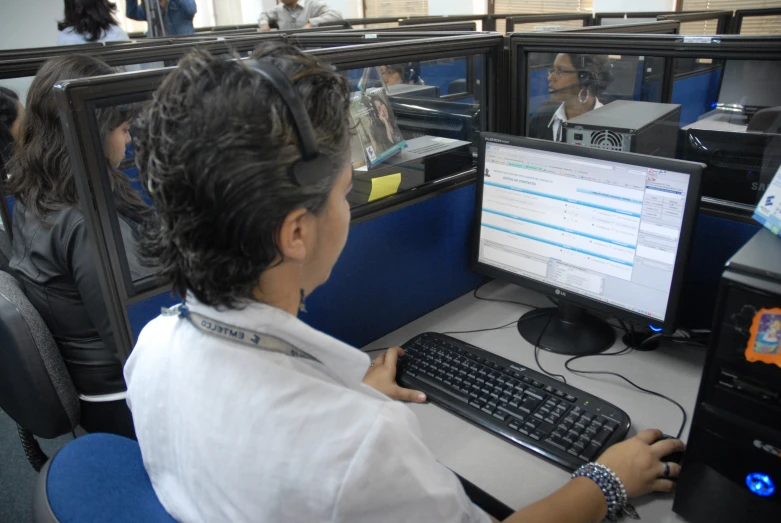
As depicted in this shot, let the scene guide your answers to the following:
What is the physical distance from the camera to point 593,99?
8.06 ft

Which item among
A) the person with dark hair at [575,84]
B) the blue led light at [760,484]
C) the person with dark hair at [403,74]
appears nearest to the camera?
the blue led light at [760,484]

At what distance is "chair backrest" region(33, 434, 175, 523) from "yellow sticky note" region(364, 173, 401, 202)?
69 cm

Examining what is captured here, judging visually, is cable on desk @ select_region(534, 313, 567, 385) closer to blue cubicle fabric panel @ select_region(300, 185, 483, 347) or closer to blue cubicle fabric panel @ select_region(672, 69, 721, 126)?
blue cubicle fabric panel @ select_region(300, 185, 483, 347)

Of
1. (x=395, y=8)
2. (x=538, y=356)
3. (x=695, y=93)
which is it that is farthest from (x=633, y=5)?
(x=538, y=356)

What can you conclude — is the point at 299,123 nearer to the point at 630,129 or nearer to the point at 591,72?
the point at 630,129

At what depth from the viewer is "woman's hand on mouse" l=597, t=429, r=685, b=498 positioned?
817mm

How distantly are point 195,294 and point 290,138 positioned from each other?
0.21 metres

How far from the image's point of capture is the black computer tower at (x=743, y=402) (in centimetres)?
62

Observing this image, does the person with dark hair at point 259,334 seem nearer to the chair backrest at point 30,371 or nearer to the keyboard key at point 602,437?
the keyboard key at point 602,437

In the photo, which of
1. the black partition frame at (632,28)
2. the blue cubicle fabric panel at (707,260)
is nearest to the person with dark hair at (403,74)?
the black partition frame at (632,28)

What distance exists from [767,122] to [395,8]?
6.44 metres

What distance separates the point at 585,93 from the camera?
2.46 metres

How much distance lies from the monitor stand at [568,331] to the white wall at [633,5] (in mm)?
4650

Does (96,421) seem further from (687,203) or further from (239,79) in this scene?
(687,203)
